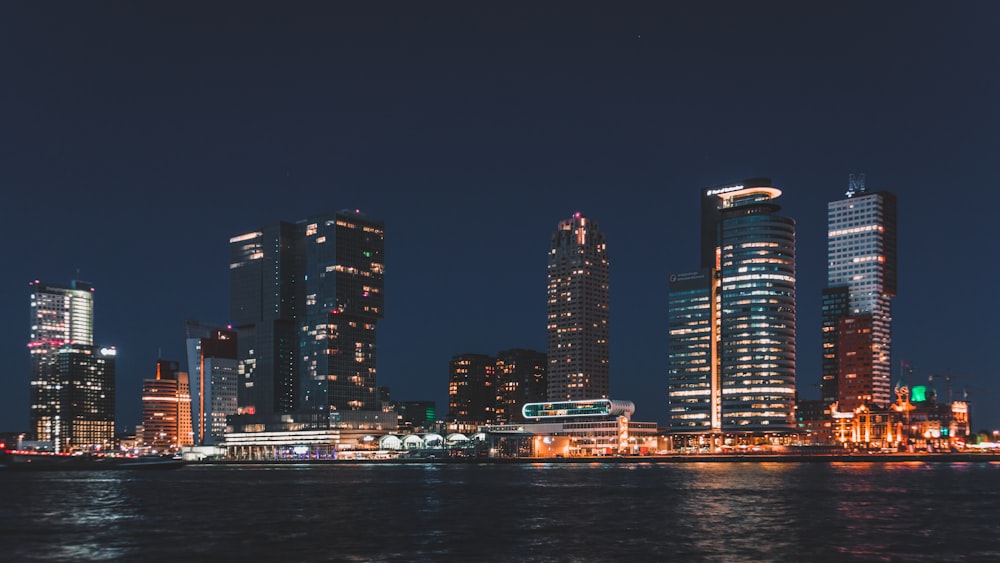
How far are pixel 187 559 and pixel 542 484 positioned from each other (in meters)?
95.0

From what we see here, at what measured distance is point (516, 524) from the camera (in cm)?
9156

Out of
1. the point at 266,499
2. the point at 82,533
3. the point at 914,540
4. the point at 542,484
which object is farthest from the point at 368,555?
the point at 542,484

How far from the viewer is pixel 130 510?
366 ft

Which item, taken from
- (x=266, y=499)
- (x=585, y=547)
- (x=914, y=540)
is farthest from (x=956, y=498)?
(x=266, y=499)

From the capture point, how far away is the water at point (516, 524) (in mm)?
72000

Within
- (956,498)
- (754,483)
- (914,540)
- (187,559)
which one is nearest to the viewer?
(187,559)

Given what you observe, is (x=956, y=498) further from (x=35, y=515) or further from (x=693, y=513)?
(x=35, y=515)

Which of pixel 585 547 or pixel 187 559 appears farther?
pixel 585 547

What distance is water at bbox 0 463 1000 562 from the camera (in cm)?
7200

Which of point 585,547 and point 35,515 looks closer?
point 585,547

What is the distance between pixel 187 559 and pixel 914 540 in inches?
2007

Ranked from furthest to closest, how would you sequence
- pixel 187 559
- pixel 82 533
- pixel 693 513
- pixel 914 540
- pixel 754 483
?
pixel 754 483
pixel 693 513
pixel 82 533
pixel 914 540
pixel 187 559

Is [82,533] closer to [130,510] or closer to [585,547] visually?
[130,510]

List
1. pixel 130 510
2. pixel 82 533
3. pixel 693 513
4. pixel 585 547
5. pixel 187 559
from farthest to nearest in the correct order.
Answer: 1. pixel 130 510
2. pixel 693 513
3. pixel 82 533
4. pixel 585 547
5. pixel 187 559
